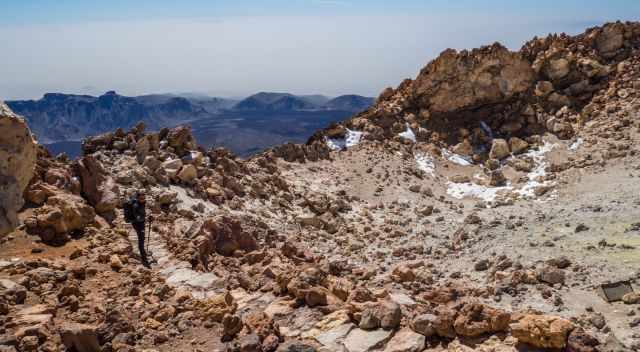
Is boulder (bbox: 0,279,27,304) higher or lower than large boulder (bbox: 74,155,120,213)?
lower

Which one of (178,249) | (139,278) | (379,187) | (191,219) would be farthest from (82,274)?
(379,187)

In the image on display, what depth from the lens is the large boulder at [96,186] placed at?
1234 centimetres

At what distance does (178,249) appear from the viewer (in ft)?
35.2

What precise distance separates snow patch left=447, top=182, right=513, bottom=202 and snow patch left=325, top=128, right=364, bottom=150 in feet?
19.2

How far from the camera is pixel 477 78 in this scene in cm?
3028

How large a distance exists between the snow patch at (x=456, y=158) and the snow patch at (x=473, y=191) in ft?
8.89

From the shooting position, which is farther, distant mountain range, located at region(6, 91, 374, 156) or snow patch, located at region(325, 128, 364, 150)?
distant mountain range, located at region(6, 91, 374, 156)

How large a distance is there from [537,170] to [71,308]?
2269 centimetres

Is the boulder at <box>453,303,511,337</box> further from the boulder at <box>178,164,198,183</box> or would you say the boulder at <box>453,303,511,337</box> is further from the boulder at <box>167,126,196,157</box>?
the boulder at <box>167,126,196,157</box>

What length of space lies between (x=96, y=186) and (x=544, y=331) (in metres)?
11.3

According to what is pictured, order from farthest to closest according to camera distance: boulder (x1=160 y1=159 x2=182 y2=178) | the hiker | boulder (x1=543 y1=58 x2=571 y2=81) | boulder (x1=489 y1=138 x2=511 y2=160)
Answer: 1. boulder (x1=543 y1=58 x2=571 y2=81)
2. boulder (x1=489 y1=138 x2=511 y2=160)
3. boulder (x1=160 y1=159 x2=182 y2=178)
4. the hiker

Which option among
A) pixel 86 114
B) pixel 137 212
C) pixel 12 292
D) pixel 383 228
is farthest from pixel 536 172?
pixel 86 114

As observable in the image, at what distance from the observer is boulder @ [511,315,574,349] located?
562 centimetres

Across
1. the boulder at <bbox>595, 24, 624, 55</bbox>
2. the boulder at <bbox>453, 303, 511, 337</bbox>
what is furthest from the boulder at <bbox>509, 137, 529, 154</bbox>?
the boulder at <bbox>453, 303, 511, 337</bbox>
